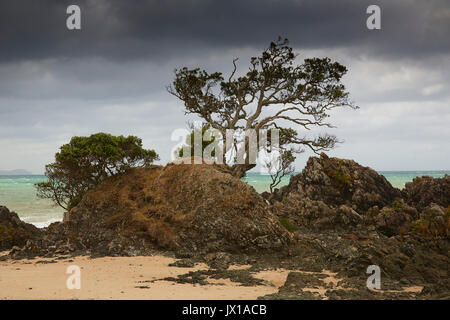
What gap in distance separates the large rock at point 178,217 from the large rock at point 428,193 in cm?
2097

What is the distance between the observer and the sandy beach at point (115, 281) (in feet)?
40.1

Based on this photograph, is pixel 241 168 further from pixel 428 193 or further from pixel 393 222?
pixel 428 193

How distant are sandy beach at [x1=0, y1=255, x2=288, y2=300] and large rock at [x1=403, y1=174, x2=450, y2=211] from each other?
2427 centimetres

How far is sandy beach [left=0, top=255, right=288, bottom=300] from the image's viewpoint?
12211 mm

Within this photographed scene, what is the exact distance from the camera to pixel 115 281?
14.2 meters

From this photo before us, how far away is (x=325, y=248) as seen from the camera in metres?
20.7

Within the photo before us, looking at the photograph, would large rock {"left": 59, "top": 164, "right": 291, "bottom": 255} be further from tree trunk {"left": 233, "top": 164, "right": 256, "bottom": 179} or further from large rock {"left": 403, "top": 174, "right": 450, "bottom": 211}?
large rock {"left": 403, "top": 174, "right": 450, "bottom": 211}

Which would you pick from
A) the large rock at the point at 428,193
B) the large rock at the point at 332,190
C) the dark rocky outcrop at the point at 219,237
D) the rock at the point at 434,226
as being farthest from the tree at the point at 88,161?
the large rock at the point at 428,193

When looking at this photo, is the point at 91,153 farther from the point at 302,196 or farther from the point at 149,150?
the point at 302,196

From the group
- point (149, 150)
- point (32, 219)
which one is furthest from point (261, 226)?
point (32, 219)

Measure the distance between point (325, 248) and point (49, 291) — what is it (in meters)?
13.6

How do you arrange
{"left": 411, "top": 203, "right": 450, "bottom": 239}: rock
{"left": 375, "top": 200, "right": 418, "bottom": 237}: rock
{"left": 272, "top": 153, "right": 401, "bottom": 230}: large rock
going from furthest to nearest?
{"left": 272, "top": 153, "right": 401, "bottom": 230}: large rock
{"left": 375, "top": 200, "right": 418, "bottom": 237}: rock
{"left": 411, "top": 203, "right": 450, "bottom": 239}: rock

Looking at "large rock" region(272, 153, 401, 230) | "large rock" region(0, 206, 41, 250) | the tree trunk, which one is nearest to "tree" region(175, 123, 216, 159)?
the tree trunk

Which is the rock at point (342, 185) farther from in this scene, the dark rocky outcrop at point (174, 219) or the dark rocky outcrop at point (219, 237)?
the dark rocky outcrop at point (174, 219)
